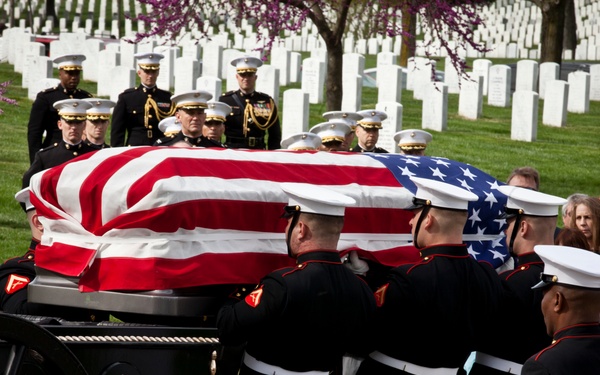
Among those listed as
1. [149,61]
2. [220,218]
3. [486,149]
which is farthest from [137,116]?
[486,149]

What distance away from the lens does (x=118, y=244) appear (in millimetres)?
4309

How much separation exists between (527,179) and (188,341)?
2603mm

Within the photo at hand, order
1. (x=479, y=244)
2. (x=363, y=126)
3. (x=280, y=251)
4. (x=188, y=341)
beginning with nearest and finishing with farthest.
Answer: (x=188, y=341), (x=280, y=251), (x=479, y=244), (x=363, y=126)

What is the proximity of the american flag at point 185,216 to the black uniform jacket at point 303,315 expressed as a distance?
1.34ft

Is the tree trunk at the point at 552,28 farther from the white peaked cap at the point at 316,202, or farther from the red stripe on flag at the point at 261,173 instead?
the white peaked cap at the point at 316,202

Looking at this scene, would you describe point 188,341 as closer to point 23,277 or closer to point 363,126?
point 23,277

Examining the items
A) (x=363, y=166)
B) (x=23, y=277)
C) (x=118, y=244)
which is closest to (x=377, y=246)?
(x=363, y=166)

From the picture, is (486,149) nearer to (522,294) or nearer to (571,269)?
(522,294)

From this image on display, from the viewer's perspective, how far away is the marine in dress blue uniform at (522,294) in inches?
169

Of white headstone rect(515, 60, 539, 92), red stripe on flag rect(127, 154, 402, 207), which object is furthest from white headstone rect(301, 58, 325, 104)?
red stripe on flag rect(127, 154, 402, 207)

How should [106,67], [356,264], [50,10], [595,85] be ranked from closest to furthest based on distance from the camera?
[356,264] < [106,67] < [595,85] < [50,10]

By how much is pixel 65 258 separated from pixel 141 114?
15.7 ft

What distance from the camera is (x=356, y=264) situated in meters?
4.78

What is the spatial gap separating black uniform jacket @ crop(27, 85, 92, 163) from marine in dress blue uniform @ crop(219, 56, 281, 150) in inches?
52.7
